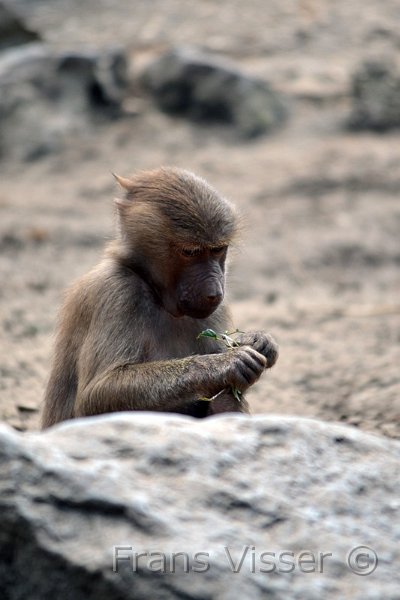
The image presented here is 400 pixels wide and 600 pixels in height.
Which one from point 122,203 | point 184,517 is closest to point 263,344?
point 122,203

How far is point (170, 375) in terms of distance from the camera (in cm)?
423

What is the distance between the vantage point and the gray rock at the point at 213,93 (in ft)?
38.6

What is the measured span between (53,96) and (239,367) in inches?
324

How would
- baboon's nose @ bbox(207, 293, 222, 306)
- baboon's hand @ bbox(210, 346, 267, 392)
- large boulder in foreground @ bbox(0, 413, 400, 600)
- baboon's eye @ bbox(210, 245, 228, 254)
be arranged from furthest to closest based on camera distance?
1. baboon's eye @ bbox(210, 245, 228, 254)
2. baboon's nose @ bbox(207, 293, 222, 306)
3. baboon's hand @ bbox(210, 346, 267, 392)
4. large boulder in foreground @ bbox(0, 413, 400, 600)

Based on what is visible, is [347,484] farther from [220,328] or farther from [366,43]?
[366,43]

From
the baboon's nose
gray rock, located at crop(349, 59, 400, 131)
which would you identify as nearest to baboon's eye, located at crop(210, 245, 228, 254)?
the baboon's nose

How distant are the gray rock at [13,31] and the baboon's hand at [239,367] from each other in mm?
9588

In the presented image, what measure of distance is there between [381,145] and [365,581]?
352 inches

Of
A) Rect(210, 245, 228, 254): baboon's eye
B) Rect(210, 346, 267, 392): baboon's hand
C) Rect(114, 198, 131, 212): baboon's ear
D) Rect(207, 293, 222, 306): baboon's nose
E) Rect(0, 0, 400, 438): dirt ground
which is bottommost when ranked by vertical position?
Rect(210, 346, 267, 392): baboon's hand

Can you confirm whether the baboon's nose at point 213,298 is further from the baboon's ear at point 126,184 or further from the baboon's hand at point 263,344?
the baboon's ear at point 126,184

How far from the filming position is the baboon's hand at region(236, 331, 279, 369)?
452 centimetres

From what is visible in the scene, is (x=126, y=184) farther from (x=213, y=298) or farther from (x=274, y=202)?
(x=274, y=202)

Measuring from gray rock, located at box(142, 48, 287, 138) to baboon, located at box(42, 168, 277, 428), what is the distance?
7078 millimetres

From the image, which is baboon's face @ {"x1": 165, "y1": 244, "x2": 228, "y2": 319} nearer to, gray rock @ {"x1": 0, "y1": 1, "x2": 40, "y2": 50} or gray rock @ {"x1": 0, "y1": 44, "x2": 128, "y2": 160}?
gray rock @ {"x1": 0, "y1": 44, "x2": 128, "y2": 160}
